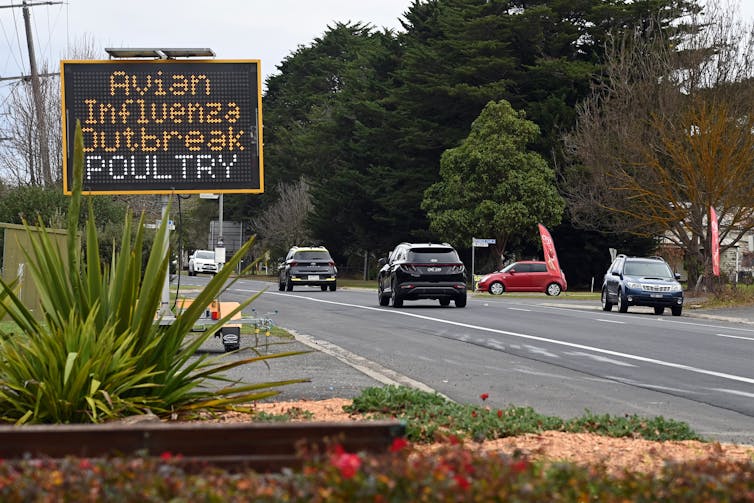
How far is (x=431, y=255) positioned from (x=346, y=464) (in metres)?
27.4

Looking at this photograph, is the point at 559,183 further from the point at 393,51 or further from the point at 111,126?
the point at 111,126

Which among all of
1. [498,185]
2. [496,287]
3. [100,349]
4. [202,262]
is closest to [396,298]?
[496,287]

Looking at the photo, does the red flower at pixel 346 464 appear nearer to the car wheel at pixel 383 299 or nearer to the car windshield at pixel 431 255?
the car windshield at pixel 431 255

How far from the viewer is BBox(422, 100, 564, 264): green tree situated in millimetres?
59969

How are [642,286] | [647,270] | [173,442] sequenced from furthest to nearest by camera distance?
[647,270] < [642,286] < [173,442]

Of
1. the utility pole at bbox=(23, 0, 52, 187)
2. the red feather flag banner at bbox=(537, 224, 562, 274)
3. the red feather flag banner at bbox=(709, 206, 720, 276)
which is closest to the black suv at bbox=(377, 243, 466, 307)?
the red feather flag banner at bbox=(709, 206, 720, 276)

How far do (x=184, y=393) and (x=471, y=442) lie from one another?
1.78m

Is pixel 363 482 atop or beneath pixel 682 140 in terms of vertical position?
beneath

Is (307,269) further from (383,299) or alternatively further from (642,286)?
(642,286)

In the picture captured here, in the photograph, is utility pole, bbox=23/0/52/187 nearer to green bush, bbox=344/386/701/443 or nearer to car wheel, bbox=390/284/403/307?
car wheel, bbox=390/284/403/307

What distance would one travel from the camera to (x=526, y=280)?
52.4m

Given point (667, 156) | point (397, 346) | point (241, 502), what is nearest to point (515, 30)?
point (667, 156)

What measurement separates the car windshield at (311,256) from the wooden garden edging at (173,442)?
44.6 meters

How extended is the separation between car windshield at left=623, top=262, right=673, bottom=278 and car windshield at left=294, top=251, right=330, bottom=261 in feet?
Result: 61.8
